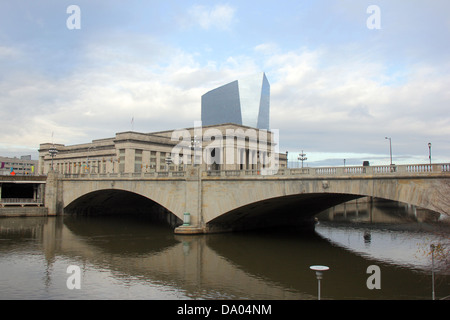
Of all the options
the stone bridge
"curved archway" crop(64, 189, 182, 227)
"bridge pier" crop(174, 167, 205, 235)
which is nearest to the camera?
the stone bridge

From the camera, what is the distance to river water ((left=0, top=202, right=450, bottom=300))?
23.6 meters

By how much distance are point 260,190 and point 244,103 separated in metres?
135

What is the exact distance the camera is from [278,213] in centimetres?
5016

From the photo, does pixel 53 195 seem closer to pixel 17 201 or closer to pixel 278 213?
pixel 17 201

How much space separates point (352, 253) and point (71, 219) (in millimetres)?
47106

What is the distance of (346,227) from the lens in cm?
5428

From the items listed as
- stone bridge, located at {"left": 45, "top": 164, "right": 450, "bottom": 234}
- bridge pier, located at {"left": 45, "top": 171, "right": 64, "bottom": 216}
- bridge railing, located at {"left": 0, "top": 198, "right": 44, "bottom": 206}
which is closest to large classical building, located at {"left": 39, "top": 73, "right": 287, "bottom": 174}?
bridge pier, located at {"left": 45, "top": 171, "right": 64, "bottom": 216}

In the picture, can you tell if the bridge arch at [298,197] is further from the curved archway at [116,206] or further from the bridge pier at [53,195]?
the bridge pier at [53,195]

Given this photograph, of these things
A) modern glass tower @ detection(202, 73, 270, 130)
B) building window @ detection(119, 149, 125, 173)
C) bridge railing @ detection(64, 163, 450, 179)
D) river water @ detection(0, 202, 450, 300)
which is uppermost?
modern glass tower @ detection(202, 73, 270, 130)

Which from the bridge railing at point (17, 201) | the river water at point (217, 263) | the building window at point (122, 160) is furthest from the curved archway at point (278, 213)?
the building window at point (122, 160)

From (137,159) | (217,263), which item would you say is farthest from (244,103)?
(217,263)

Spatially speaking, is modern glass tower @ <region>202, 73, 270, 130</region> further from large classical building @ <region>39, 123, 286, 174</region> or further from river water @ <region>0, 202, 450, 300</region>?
river water @ <region>0, 202, 450, 300</region>
